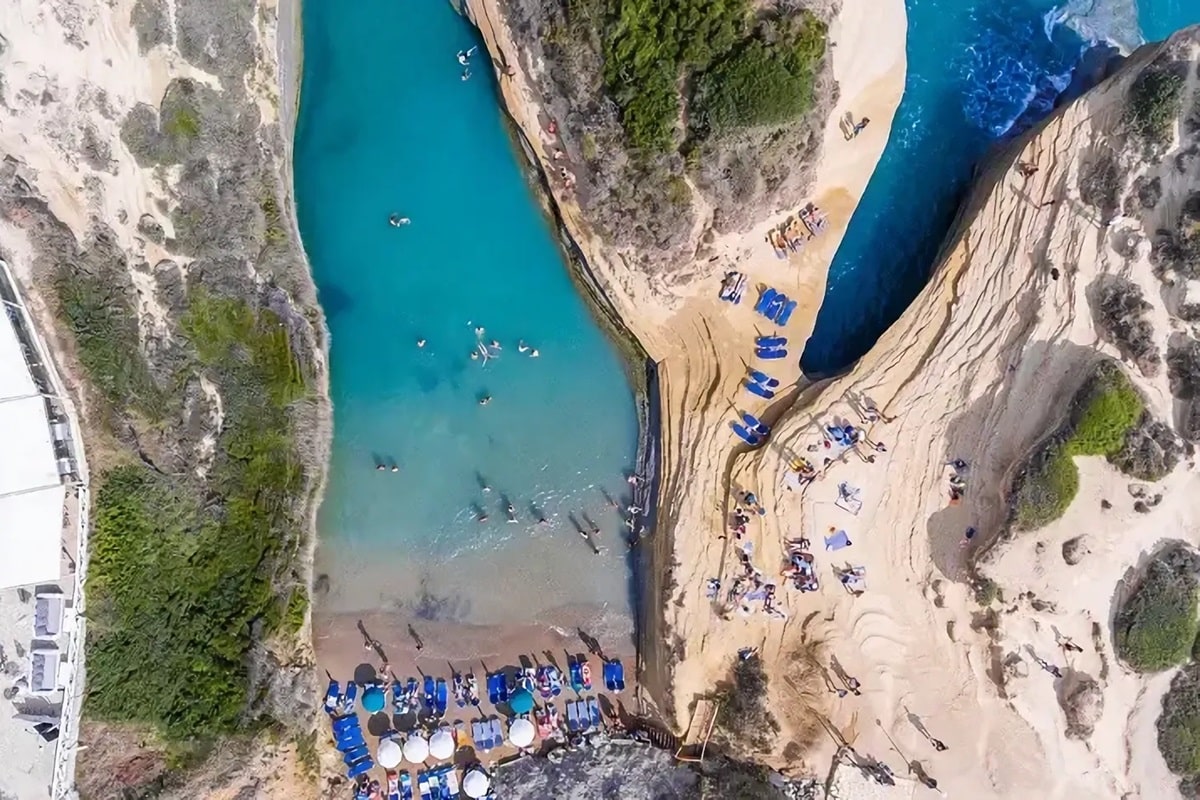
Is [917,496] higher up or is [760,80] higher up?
[760,80]

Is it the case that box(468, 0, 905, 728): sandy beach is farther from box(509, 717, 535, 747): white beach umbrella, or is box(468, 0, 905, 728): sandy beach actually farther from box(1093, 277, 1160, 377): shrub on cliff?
box(1093, 277, 1160, 377): shrub on cliff

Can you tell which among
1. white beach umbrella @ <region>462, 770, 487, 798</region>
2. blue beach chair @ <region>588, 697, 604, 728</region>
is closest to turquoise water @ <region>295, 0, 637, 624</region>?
blue beach chair @ <region>588, 697, 604, 728</region>

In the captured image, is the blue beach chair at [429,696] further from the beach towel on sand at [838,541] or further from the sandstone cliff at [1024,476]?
the beach towel on sand at [838,541]

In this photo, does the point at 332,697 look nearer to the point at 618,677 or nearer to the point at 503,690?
the point at 503,690

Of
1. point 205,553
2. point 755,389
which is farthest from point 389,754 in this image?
point 755,389

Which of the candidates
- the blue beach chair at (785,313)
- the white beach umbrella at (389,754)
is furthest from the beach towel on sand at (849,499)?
the white beach umbrella at (389,754)

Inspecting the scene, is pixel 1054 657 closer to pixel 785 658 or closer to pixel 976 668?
pixel 976 668
